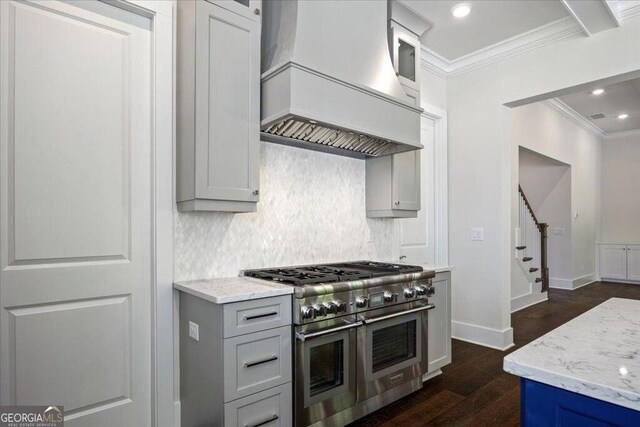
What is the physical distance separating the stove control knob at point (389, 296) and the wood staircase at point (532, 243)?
395cm

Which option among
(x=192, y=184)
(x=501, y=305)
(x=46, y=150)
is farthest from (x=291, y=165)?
(x=501, y=305)

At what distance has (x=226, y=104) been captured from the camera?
7.16 ft

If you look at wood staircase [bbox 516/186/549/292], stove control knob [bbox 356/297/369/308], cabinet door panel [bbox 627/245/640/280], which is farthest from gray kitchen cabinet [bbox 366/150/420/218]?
cabinet door panel [bbox 627/245/640/280]

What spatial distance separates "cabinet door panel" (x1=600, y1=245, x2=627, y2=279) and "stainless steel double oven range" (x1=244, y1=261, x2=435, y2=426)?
22.9 feet

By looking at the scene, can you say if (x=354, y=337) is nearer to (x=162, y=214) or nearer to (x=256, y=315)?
(x=256, y=315)

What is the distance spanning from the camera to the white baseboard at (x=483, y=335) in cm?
378

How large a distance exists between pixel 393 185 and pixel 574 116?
5.14m

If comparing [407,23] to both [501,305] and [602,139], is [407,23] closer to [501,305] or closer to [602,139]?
[501,305]

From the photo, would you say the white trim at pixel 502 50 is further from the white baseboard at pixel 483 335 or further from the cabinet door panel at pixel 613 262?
the cabinet door panel at pixel 613 262

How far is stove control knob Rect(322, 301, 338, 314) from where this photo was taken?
7.08 ft

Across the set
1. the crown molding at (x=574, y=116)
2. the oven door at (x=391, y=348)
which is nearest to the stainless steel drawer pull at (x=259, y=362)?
the oven door at (x=391, y=348)

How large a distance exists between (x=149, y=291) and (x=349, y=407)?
142cm

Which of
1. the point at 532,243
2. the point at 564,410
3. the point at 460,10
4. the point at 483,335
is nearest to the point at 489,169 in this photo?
the point at 460,10

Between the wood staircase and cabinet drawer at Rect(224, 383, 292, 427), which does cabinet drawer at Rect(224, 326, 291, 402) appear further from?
the wood staircase
